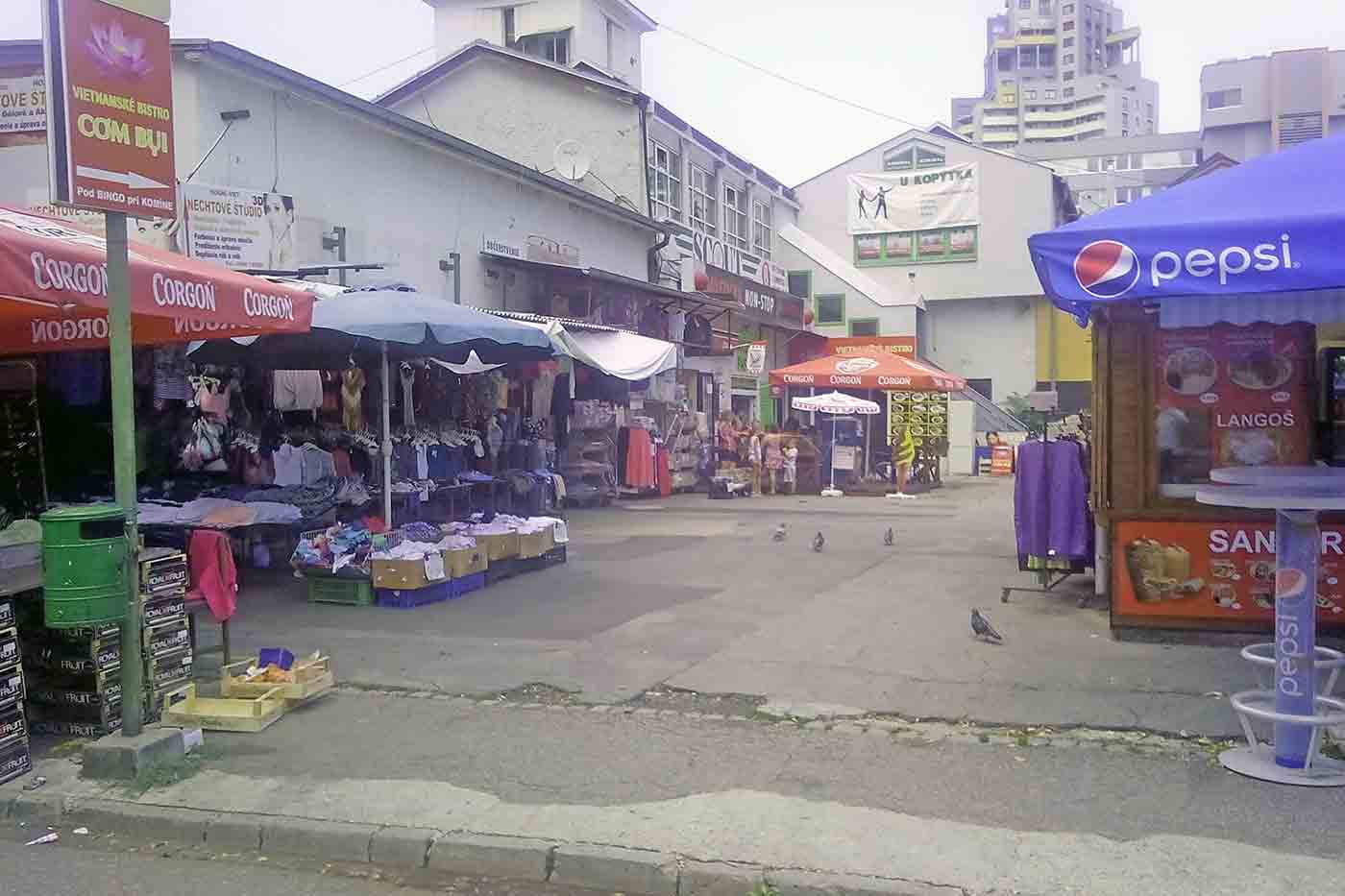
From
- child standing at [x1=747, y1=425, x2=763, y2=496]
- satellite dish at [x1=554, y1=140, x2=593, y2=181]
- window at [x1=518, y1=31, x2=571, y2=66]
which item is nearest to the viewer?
satellite dish at [x1=554, y1=140, x2=593, y2=181]

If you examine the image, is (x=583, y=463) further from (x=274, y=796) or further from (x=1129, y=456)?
(x=274, y=796)

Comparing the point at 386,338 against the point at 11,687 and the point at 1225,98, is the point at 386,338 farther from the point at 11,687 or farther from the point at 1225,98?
the point at 1225,98

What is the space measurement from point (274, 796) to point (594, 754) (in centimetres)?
159

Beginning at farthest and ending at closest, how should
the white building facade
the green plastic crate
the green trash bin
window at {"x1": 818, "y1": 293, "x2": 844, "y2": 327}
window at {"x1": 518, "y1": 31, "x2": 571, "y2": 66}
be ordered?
window at {"x1": 818, "y1": 293, "x2": 844, "y2": 327}, window at {"x1": 518, "y1": 31, "x2": 571, "y2": 66}, the white building facade, the green plastic crate, the green trash bin

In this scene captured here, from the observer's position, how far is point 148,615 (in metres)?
6.57

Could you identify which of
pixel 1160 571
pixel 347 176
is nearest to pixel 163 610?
pixel 1160 571

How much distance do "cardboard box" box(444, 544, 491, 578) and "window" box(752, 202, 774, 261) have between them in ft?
74.1

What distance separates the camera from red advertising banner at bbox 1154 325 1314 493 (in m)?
7.73

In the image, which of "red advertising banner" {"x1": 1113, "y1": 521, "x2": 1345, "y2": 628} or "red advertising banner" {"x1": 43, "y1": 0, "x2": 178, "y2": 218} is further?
"red advertising banner" {"x1": 1113, "y1": 521, "x2": 1345, "y2": 628}

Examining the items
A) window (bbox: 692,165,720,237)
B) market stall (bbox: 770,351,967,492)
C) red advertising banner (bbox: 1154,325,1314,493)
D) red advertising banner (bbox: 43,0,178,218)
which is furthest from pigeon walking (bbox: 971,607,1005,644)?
window (bbox: 692,165,720,237)

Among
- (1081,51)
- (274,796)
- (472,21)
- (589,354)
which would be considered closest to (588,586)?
(589,354)

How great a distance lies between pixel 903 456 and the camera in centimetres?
2311

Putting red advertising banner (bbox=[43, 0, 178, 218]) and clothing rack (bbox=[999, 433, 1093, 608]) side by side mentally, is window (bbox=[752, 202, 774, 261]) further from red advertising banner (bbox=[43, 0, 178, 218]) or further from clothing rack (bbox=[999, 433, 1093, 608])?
red advertising banner (bbox=[43, 0, 178, 218])

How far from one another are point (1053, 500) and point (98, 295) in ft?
24.4
